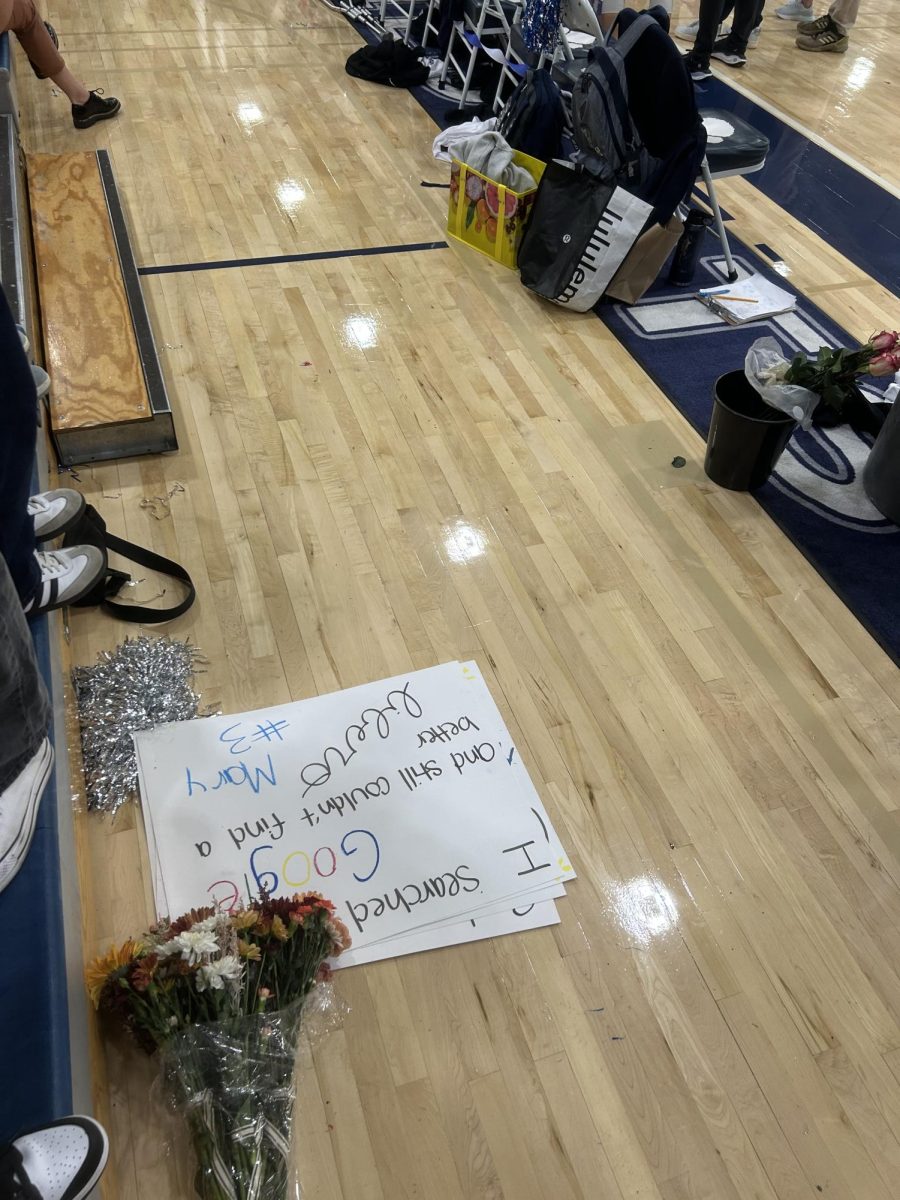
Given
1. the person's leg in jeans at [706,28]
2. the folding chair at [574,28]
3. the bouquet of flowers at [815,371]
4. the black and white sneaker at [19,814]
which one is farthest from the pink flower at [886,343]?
the person's leg in jeans at [706,28]

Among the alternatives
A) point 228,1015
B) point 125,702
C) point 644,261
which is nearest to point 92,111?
point 644,261

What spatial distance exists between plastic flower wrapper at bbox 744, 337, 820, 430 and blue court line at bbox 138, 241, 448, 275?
137cm

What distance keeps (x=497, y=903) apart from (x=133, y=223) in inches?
103

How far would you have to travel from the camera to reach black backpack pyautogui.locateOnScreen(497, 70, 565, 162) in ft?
9.13

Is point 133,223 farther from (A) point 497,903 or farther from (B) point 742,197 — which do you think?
(A) point 497,903

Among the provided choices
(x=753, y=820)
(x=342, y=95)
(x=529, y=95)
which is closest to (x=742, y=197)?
(x=529, y=95)

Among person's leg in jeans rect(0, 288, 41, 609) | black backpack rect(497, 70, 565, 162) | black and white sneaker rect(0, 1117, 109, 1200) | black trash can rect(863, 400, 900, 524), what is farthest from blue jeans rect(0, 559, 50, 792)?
black backpack rect(497, 70, 565, 162)

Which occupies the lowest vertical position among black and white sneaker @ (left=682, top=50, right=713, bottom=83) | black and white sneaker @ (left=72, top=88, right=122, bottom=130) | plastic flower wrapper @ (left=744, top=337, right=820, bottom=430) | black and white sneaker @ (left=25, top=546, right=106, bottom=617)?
black and white sneaker @ (left=72, top=88, right=122, bottom=130)

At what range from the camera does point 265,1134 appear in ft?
3.68

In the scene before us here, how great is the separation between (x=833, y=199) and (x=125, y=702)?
340 cm

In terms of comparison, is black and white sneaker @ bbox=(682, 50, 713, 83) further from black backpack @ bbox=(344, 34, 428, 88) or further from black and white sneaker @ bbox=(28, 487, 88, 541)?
black and white sneaker @ bbox=(28, 487, 88, 541)

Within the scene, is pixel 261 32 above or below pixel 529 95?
below

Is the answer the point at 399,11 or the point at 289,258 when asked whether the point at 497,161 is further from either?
the point at 399,11

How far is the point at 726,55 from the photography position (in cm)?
469
